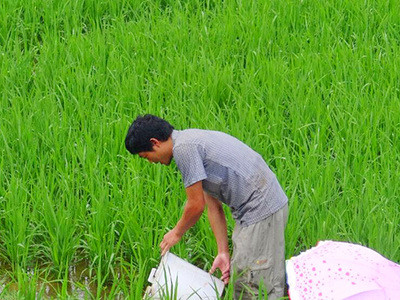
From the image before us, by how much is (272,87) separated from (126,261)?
162 cm

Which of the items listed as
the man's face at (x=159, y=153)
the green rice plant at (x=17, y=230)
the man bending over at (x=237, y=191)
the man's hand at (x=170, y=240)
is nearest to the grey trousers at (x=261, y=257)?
the man bending over at (x=237, y=191)

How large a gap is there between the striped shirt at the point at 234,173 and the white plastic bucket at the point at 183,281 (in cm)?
29

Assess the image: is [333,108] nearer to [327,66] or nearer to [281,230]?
[327,66]

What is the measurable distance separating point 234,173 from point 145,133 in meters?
0.40

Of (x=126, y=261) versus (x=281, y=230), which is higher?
(x=281, y=230)

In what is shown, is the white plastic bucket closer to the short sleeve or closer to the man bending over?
the man bending over

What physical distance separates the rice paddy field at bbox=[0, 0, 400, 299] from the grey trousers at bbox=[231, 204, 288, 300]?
12 cm

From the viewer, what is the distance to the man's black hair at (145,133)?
10.7ft

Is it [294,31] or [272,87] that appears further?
[294,31]

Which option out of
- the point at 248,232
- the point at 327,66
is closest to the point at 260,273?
the point at 248,232

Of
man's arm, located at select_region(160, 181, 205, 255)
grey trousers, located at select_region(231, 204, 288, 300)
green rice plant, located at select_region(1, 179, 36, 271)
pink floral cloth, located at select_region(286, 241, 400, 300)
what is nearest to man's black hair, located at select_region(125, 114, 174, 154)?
man's arm, located at select_region(160, 181, 205, 255)

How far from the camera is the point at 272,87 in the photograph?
200 inches

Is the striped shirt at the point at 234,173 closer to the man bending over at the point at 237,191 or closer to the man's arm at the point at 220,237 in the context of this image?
the man bending over at the point at 237,191

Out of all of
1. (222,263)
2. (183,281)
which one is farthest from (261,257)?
(183,281)
